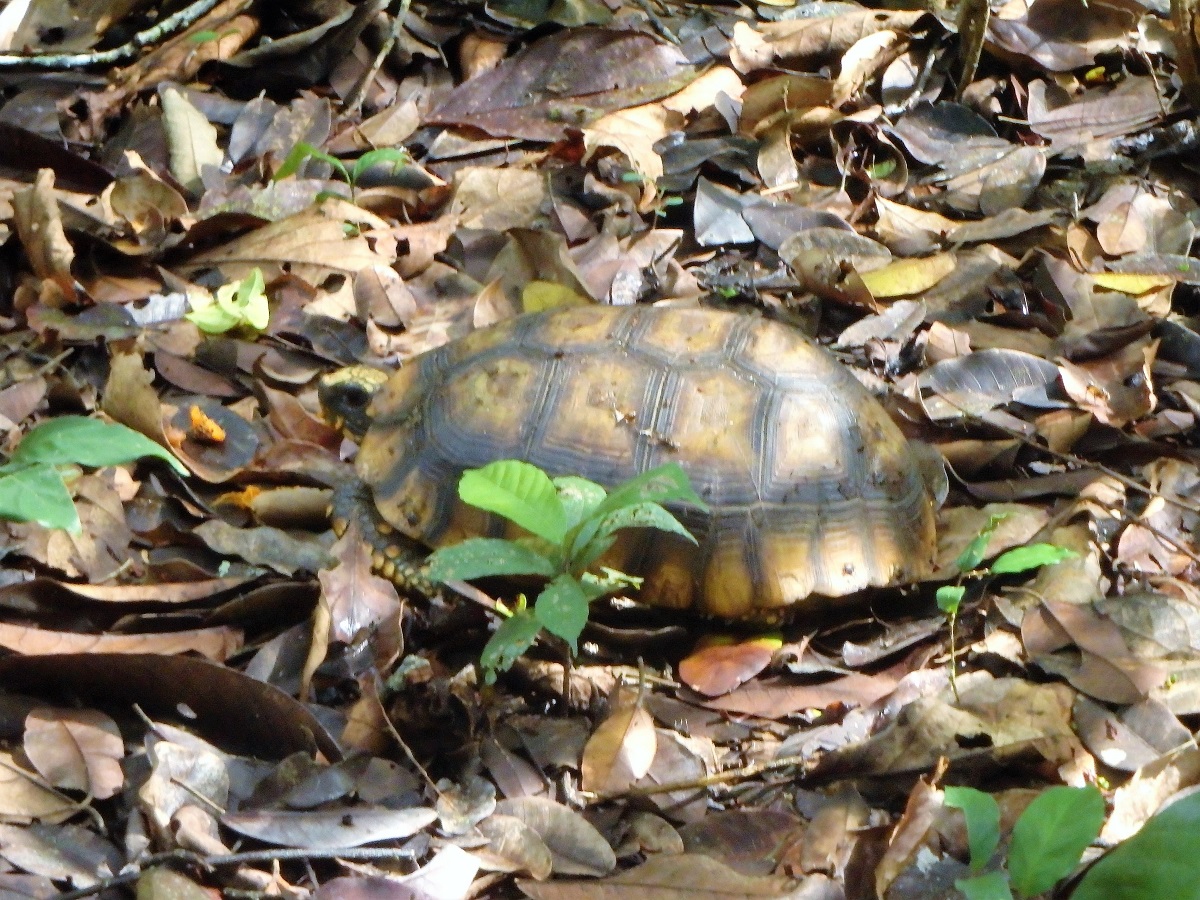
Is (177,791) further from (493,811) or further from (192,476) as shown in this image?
(192,476)

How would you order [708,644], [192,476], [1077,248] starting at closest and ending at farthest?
[708,644], [192,476], [1077,248]

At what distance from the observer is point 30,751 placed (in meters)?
2.82

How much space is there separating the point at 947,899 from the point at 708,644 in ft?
4.21

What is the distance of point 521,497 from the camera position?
115 inches

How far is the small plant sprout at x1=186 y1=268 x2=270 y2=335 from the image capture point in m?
4.69

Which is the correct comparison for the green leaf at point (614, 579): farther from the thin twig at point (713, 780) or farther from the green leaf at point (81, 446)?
the green leaf at point (81, 446)

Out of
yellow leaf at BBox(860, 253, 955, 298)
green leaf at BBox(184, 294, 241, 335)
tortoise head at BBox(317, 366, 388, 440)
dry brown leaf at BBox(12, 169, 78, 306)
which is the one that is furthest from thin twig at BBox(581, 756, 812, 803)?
dry brown leaf at BBox(12, 169, 78, 306)

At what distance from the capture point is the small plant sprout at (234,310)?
469 cm

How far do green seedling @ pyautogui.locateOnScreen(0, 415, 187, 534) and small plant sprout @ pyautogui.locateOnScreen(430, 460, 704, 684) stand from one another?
0.71 m

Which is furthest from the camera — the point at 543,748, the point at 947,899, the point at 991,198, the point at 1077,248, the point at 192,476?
the point at 991,198

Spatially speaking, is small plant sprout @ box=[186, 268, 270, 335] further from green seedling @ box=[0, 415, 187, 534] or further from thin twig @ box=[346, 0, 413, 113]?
green seedling @ box=[0, 415, 187, 534]

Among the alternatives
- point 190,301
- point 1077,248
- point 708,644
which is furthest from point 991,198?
point 190,301

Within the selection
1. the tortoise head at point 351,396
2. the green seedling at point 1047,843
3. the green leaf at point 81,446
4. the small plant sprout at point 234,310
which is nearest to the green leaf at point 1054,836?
the green seedling at point 1047,843

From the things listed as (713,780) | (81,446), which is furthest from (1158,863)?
(81,446)
